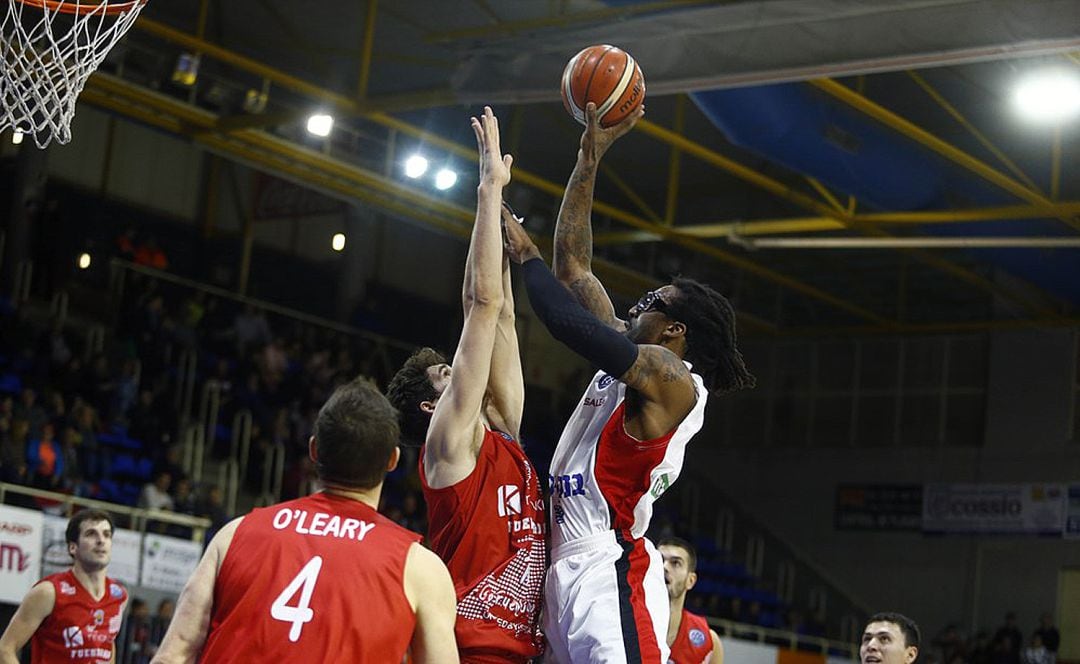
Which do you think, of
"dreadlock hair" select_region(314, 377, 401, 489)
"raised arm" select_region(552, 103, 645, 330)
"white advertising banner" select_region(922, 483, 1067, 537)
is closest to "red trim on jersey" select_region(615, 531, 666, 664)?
→ "raised arm" select_region(552, 103, 645, 330)

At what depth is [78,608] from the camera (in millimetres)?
8969

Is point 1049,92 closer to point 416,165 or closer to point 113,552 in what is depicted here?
point 416,165

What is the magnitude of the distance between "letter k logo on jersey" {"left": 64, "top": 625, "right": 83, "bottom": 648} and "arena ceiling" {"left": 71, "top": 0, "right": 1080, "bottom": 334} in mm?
6745

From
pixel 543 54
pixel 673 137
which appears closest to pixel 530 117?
pixel 673 137

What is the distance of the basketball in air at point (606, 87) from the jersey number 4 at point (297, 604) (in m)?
2.78

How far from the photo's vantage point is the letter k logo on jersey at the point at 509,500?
539cm

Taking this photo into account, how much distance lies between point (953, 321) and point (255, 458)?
13792 mm

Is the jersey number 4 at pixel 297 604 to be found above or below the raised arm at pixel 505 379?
below

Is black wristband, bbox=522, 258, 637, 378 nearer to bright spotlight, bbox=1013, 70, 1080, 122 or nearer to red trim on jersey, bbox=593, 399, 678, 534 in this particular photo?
red trim on jersey, bbox=593, 399, 678, 534

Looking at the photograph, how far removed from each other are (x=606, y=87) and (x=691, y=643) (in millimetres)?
4530

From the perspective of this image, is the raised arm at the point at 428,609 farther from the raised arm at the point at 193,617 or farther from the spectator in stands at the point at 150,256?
the spectator in stands at the point at 150,256

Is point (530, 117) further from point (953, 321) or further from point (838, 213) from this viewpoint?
point (953, 321)

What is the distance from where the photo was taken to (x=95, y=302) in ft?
73.2

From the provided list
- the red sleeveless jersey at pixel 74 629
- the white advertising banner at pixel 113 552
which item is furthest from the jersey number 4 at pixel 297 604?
the white advertising banner at pixel 113 552
